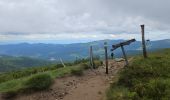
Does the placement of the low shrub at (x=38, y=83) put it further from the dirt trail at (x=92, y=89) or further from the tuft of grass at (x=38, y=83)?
the dirt trail at (x=92, y=89)

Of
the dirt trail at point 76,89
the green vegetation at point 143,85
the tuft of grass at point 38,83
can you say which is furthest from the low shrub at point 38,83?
the green vegetation at point 143,85

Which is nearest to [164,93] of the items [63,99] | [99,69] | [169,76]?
[169,76]

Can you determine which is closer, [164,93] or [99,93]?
[164,93]

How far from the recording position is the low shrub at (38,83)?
23.2 m

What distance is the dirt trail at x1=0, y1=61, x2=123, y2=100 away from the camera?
71.3 ft

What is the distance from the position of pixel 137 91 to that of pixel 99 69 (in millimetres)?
14195

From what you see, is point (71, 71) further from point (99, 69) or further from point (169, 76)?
point (169, 76)

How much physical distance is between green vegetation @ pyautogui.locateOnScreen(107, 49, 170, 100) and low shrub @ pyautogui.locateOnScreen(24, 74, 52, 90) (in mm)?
5615

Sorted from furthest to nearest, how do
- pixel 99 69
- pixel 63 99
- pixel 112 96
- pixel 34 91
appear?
pixel 99 69
pixel 34 91
pixel 63 99
pixel 112 96

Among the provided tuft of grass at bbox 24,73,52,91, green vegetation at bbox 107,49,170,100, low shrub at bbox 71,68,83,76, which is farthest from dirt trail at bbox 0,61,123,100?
green vegetation at bbox 107,49,170,100

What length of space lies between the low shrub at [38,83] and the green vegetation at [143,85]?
18.4 feet

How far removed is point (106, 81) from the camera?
1001 inches

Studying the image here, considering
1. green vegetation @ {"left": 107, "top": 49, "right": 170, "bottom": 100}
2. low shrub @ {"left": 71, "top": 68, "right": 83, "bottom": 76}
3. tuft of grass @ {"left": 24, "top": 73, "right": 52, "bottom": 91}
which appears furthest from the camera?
low shrub @ {"left": 71, "top": 68, "right": 83, "bottom": 76}

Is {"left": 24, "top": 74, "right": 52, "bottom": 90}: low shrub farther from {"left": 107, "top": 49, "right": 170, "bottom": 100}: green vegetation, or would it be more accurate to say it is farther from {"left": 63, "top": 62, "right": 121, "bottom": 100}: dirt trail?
{"left": 107, "top": 49, "right": 170, "bottom": 100}: green vegetation
